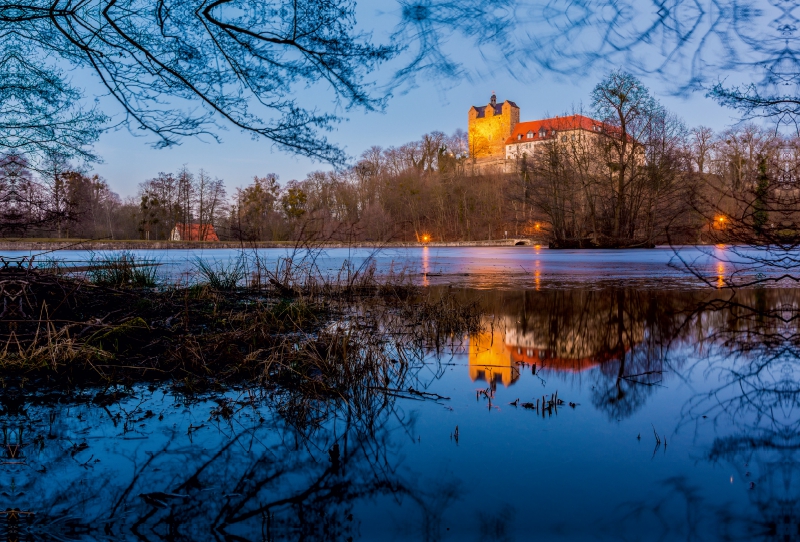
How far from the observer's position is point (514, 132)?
96562 millimetres

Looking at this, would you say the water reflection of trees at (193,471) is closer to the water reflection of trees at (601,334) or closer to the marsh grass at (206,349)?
the marsh grass at (206,349)

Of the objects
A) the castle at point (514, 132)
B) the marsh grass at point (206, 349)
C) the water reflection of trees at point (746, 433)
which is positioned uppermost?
the castle at point (514, 132)

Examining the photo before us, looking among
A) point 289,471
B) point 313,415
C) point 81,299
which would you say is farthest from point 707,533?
point 81,299

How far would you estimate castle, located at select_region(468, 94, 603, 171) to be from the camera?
29.0m

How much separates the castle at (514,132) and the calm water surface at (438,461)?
5572 mm

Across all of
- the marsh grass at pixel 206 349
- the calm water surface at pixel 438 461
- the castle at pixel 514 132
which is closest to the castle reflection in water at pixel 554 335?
the calm water surface at pixel 438 461

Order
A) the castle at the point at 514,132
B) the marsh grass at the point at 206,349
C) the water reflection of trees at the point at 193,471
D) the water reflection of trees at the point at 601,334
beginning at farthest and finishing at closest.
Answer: the castle at the point at 514,132 → the water reflection of trees at the point at 601,334 → the marsh grass at the point at 206,349 → the water reflection of trees at the point at 193,471

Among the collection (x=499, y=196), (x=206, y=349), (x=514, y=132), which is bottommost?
(x=206, y=349)

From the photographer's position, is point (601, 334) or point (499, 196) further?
point (499, 196)

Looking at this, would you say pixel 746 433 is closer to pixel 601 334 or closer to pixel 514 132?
pixel 601 334

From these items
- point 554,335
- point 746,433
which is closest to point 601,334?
point 554,335

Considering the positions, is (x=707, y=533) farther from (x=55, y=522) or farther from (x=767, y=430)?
(x=55, y=522)

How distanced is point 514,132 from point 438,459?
10006cm

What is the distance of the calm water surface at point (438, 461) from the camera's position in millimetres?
1726
